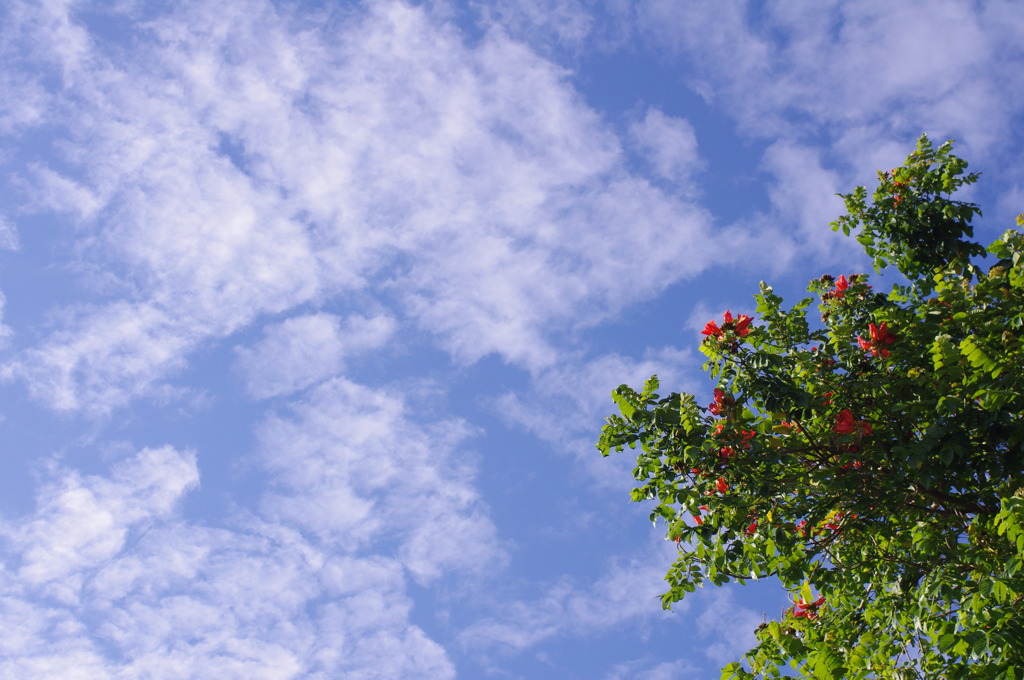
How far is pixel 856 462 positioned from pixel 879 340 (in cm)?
119

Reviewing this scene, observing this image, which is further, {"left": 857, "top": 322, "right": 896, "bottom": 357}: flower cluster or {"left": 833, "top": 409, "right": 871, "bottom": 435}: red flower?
{"left": 857, "top": 322, "right": 896, "bottom": 357}: flower cluster

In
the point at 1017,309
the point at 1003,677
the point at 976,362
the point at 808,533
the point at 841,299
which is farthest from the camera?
the point at 841,299

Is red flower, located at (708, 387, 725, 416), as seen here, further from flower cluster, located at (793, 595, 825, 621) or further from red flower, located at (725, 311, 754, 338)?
flower cluster, located at (793, 595, 825, 621)

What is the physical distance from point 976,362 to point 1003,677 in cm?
214

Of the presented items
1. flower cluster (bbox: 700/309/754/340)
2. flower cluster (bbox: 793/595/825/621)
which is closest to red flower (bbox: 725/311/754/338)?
flower cluster (bbox: 700/309/754/340)

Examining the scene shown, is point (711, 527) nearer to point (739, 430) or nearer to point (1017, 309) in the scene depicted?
point (739, 430)

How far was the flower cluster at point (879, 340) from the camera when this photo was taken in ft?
23.3

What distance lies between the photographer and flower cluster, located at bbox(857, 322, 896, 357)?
23.3 ft

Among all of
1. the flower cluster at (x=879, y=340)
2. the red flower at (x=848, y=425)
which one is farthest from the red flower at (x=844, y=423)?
the flower cluster at (x=879, y=340)

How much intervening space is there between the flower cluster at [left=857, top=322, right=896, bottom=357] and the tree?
2cm

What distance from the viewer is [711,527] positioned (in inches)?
273

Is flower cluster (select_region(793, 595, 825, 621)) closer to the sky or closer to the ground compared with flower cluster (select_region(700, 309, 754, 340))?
closer to the ground

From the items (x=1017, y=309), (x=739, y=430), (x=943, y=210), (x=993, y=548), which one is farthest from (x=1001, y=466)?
(x=943, y=210)

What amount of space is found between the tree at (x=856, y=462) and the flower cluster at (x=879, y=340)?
16 millimetres
